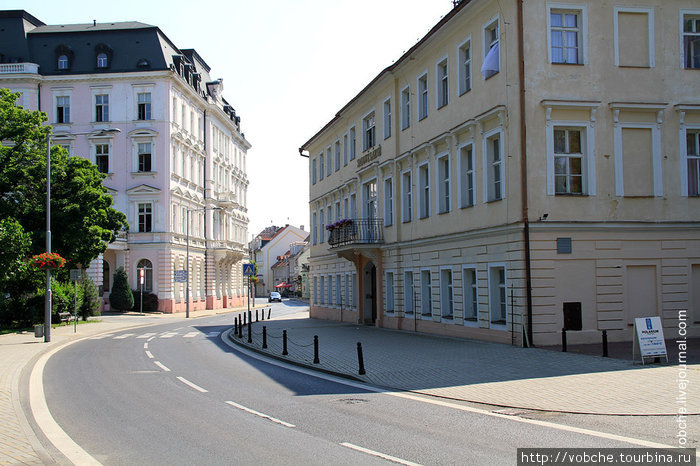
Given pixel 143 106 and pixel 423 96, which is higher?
pixel 143 106

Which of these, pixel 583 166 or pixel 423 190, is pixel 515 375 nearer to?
pixel 583 166

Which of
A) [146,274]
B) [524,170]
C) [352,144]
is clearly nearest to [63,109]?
[146,274]

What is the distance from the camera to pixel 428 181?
27172mm

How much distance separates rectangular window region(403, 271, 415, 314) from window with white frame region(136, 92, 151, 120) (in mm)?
36659

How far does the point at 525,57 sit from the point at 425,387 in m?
11.3

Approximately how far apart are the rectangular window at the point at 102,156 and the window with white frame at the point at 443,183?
4068cm

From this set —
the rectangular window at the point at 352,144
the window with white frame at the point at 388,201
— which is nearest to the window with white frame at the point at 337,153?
the rectangular window at the point at 352,144

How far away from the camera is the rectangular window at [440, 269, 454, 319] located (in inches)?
990

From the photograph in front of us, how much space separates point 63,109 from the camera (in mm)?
58500

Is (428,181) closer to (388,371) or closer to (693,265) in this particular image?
(693,265)

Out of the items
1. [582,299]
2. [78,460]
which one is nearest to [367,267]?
[582,299]

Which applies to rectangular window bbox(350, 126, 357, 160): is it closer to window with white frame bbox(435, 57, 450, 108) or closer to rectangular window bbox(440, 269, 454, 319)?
window with white frame bbox(435, 57, 450, 108)

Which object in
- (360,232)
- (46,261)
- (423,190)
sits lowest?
(46,261)

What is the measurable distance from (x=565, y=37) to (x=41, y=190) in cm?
2540
